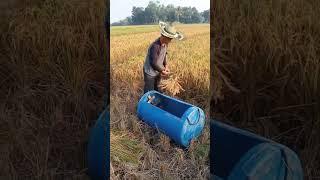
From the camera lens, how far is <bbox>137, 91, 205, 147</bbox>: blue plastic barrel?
360cm

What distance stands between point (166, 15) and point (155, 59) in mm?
282

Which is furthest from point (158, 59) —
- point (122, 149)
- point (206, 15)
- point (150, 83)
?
point (122, 149)

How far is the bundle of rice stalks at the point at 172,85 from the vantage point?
363cm

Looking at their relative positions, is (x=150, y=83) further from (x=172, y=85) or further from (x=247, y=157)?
(x=247, y=157)

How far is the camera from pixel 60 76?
3996mm

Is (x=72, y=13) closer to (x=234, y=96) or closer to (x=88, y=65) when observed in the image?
(x=88, y=65)

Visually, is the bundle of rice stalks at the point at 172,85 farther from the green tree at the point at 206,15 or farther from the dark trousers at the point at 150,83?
the green tree at the point at 206,15

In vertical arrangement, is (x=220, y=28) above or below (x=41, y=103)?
above

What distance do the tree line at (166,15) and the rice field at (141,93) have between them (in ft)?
0.12

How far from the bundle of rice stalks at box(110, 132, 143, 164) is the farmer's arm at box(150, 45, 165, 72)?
47cm

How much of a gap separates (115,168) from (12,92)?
970 millimetres

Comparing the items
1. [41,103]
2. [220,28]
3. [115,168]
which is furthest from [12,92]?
[220,28]

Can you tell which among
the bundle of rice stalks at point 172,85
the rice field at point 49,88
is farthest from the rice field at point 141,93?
the rice field at point 49,88

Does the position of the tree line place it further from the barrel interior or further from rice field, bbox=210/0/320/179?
the barrel interior
